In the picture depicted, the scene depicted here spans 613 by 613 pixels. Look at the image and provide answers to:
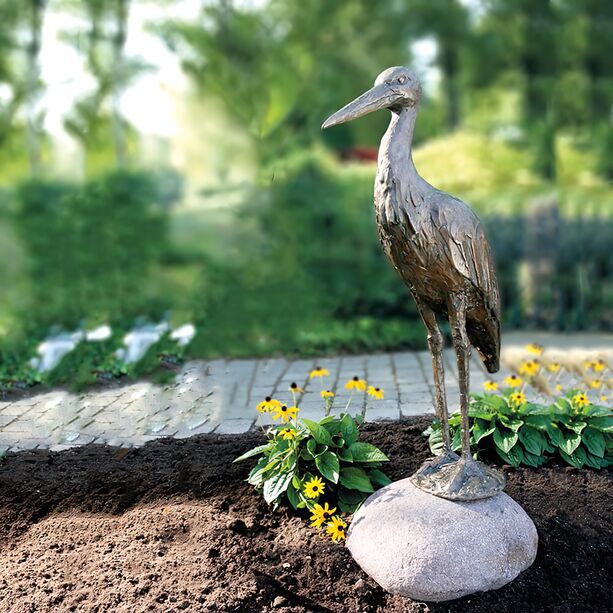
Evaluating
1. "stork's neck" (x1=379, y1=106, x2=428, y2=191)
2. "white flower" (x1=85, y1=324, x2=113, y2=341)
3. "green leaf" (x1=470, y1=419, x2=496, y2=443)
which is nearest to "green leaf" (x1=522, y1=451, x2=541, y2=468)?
"green leaf" (x1=470, y1=419, x2=496, y2=443)

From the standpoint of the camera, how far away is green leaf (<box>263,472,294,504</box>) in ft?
9.09

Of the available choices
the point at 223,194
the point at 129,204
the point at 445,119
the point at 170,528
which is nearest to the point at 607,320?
the point at 223,194

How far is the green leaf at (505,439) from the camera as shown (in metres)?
3.07

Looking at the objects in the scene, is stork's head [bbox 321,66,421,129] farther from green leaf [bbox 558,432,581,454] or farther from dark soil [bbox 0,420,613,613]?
green leaf [bbox 558,432,581,454]

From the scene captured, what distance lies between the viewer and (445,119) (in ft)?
44.6

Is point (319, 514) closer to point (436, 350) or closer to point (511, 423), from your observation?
point (436, 350)

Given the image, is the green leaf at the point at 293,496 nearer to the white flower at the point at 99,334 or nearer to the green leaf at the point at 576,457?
the green leaf at the point at 576,457

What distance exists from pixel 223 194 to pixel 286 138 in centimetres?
123

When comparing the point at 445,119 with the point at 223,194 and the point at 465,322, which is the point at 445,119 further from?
the point at 465,322

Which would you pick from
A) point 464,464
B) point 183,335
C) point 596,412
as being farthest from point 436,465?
point 183,335

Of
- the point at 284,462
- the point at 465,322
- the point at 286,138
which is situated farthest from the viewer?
the point at 286,138

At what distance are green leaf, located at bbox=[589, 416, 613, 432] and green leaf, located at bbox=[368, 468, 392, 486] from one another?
44.6 inches

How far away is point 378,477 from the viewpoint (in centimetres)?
294

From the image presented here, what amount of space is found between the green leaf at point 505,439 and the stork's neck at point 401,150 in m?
1.50
